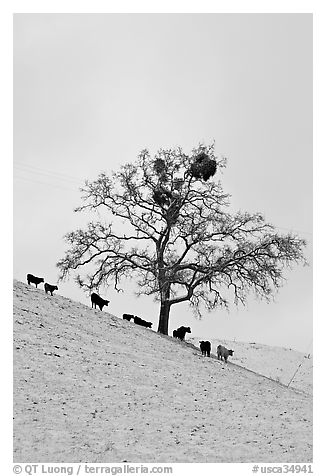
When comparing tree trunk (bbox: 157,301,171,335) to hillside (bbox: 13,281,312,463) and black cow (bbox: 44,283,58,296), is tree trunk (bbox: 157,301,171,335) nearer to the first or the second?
hillside (bbox: 13,281,312,463)

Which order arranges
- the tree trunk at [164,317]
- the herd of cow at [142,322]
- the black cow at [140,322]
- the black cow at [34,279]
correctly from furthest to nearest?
the tree trunk at [164,317] → the black cow at [140,322] → the black cow at [34,279] → the herd of cow at [142,322]

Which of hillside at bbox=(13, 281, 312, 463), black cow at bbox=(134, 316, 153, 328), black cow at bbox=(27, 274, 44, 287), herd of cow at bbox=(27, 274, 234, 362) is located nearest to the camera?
hillside at bbox=(13, 281, 312, 463)

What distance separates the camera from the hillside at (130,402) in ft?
61.1

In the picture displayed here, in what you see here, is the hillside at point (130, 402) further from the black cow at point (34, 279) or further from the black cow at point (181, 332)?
the black cow at point (181, 332)

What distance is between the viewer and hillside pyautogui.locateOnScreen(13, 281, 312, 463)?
733 inches

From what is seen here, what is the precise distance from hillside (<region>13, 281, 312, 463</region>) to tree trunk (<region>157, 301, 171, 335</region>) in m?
6.01

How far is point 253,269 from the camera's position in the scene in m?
39.6

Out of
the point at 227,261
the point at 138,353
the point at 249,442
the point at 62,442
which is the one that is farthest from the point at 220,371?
the point at 62,442

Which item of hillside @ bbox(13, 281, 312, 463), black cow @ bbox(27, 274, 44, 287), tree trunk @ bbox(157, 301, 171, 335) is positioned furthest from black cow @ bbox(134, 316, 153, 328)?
black cow @ bbox(27, 274, 44, 287)

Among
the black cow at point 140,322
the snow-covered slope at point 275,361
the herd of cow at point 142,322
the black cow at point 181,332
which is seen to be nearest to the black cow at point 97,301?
the herd of cow at point 142,322

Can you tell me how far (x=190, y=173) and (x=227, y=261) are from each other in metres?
5.44

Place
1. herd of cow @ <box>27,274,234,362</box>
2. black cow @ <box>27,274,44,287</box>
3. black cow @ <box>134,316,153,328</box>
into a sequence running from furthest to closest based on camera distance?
black cow @ <box>134,316,153,328</box>, black cow @ <box>27,274,44,287</box>, herd of cow @ <box>27,274,234,362</box>

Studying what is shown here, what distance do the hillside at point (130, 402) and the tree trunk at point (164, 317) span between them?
19.7ft

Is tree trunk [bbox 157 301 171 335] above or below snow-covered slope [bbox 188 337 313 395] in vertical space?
above
